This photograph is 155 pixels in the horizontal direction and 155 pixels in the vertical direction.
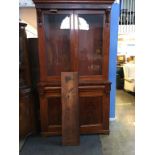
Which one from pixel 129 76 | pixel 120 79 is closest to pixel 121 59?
pixel 120 79

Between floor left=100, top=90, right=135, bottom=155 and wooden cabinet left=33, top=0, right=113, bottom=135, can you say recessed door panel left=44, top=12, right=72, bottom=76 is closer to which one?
wooden cabinet left=33, top=0, right=113, bottom=135

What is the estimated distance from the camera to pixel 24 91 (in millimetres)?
3291

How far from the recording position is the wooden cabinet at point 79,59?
10.5 feet

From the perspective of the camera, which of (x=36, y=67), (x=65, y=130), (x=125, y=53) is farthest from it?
(x=125, y=53)

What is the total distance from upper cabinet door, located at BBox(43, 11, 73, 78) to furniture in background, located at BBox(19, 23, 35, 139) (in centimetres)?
34

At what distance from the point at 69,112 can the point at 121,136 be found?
0.99 m

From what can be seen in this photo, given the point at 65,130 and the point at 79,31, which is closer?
the point at 65,130

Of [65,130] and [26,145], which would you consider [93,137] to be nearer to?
[65,130]

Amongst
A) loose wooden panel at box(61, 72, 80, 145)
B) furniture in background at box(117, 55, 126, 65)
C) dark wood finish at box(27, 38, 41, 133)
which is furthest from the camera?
furniture in background at box(117, 55, 126, 65)

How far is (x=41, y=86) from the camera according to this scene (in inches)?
128

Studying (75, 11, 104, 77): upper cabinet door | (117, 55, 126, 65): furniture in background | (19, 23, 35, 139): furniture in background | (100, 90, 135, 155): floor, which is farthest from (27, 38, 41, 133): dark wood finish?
(117, 55, 126, 65): furniture in background

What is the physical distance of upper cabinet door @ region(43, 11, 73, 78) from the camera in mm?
3270
